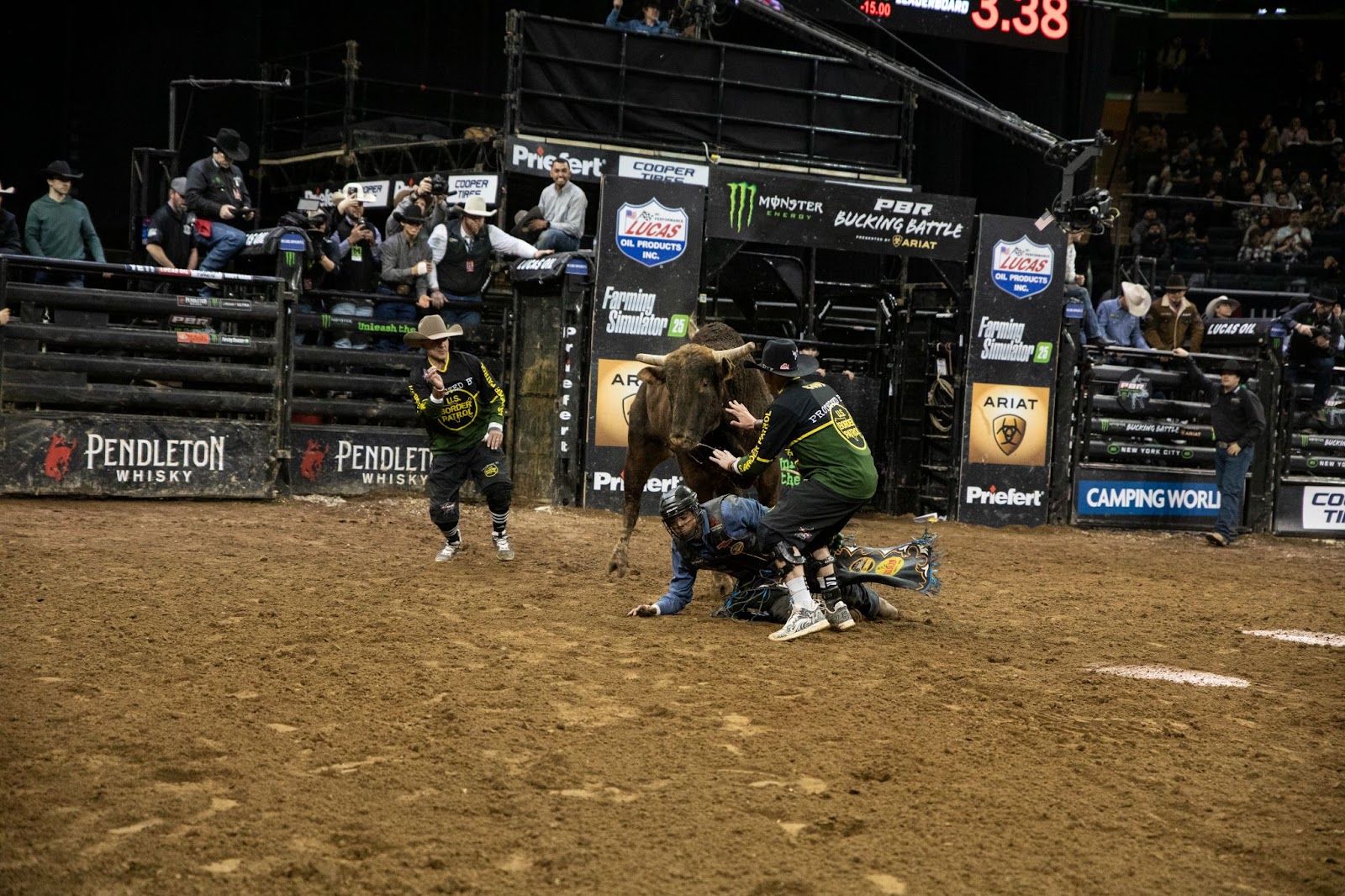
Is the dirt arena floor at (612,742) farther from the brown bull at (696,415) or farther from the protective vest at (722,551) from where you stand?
the brown bull at (696,415)

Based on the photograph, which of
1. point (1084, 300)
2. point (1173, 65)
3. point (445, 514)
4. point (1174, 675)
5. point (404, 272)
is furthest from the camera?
point (1173, 65)

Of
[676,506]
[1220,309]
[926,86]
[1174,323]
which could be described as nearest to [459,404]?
[676,506]

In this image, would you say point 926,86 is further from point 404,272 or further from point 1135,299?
point 404,272

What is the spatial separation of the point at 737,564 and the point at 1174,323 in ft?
32.8

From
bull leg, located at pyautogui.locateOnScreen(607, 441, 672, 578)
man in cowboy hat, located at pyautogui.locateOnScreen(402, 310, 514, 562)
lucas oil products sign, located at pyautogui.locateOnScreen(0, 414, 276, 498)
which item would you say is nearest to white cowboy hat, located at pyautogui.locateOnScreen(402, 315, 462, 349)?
man in cowboy hat, located at pyautogui.locateOnScreen(402, 310, 514, 562)

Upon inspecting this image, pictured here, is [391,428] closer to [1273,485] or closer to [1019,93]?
[1273,485]

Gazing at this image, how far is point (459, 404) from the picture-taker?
9359 mm

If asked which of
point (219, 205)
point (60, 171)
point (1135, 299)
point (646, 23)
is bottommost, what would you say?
point (1135, 299)

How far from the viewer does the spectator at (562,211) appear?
551 inches

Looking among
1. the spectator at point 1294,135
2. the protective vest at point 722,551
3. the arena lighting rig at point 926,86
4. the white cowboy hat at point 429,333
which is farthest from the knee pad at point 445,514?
the spectator at point 1294,135

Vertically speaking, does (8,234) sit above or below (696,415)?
above

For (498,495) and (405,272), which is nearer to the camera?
(498,495)

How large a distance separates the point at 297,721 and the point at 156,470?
293 inches

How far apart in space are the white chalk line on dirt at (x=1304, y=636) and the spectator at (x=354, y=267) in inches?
340
